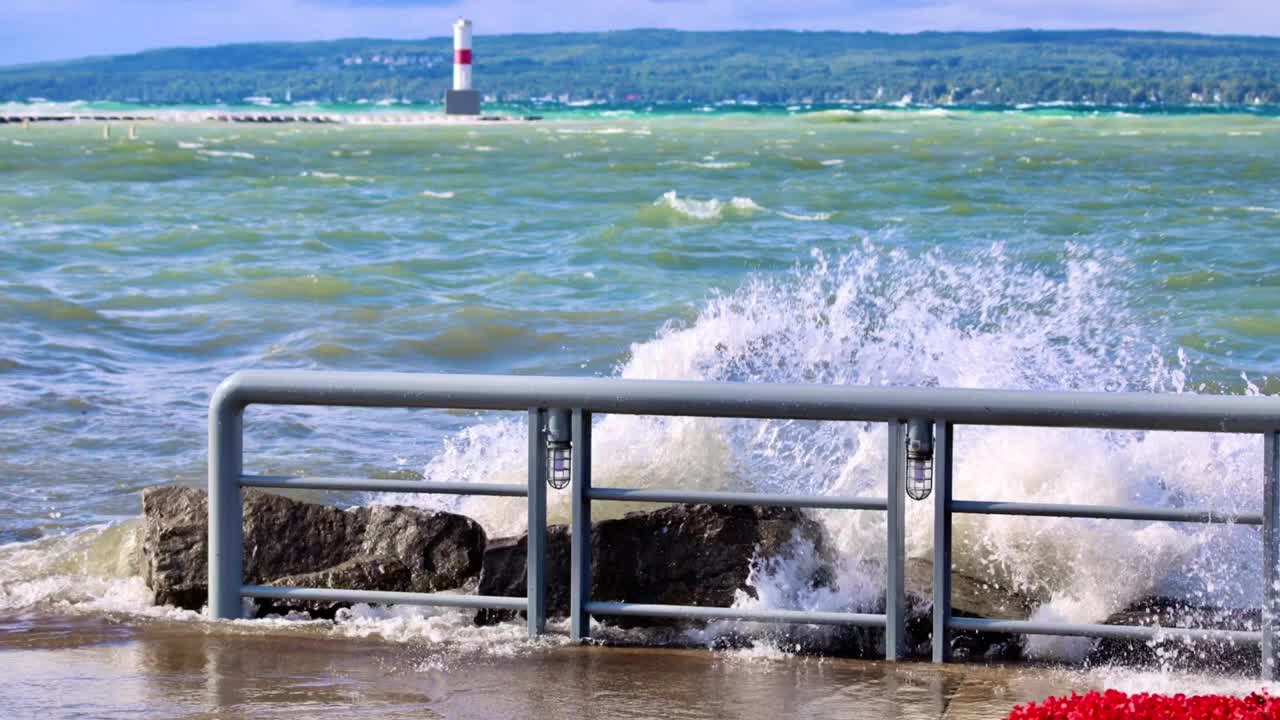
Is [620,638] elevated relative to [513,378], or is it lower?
lower

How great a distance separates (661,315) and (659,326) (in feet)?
3.07

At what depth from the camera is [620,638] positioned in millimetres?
5262

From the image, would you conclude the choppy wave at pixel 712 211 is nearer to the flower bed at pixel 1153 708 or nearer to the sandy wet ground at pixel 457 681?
the sandy wet ground at pixel 457 681

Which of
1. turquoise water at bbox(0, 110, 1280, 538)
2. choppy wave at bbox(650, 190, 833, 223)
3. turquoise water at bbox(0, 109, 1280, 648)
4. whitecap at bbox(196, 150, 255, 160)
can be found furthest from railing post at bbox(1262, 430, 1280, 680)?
whitecap at bbox(196, 150, 255, 160)

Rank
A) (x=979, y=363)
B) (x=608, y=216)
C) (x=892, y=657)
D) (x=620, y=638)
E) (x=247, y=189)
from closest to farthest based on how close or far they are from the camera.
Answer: (x=892, y=657) < (x=620, y=638) < (x=979, y=363) < (x=608, y=216) < (x=247, y=189)

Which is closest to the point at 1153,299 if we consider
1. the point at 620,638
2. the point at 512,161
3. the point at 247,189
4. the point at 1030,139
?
the point at 620,638

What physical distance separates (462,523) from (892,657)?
162 cm

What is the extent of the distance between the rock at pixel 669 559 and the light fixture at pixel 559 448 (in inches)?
25.2

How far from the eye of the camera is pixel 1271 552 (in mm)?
4555

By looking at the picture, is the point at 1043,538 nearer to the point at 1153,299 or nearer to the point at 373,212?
the point at 1153,299

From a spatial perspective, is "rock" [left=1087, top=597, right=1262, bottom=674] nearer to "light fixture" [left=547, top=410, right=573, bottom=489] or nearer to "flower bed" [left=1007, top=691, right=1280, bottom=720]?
"flower bed" [left=1007, top=691, right=1280, bottom=720]

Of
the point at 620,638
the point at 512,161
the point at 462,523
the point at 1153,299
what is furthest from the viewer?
the point at 512,161

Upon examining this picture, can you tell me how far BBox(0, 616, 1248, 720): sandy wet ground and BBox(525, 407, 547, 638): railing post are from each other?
0.31 feet

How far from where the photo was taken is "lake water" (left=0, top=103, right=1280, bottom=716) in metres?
6.88
